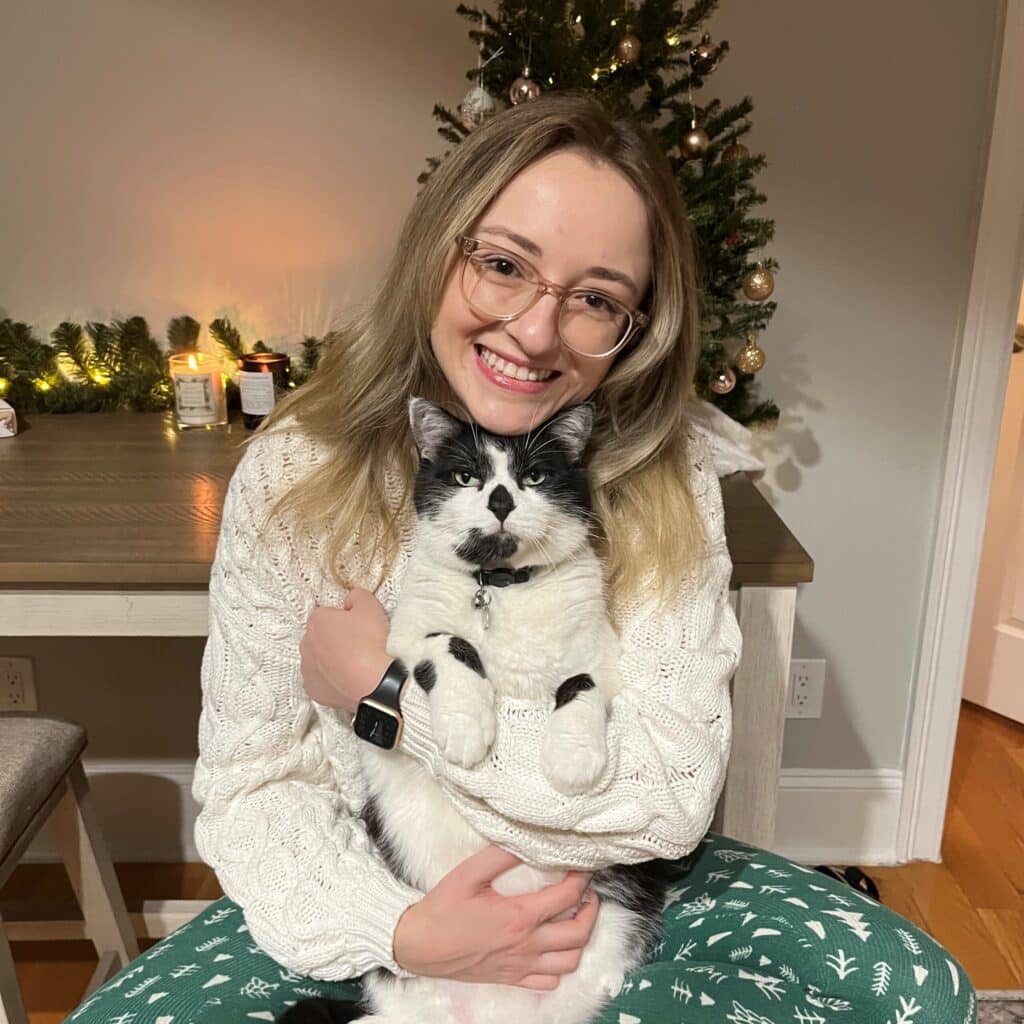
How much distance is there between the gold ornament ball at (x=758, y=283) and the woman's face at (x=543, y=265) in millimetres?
533

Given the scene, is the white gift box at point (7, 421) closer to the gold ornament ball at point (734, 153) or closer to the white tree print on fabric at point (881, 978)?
the gold ornament ball at point (734, 153)

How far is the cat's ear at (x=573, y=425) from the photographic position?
1.04 metres

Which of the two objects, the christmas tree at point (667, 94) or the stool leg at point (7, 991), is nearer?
the stool leg at point (7, 991)

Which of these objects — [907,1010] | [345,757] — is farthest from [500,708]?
[907,1010]

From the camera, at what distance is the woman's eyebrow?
98 cm

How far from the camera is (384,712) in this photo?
0.99 m

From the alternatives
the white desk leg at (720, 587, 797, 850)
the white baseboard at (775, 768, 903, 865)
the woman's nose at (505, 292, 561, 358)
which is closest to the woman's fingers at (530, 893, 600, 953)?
the white desk leg at (720, 587, 797, 850)

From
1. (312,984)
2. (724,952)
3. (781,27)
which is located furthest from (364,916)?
(781,27)

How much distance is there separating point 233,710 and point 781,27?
1.53 m

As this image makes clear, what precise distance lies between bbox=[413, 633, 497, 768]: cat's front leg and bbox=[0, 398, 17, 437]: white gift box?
114 cm

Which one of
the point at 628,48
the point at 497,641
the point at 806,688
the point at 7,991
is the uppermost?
the point at 628,48

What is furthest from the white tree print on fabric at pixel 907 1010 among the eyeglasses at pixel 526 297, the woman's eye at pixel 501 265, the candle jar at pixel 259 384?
the candle jar at pixel 259 384

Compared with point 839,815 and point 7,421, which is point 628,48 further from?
point 839,815

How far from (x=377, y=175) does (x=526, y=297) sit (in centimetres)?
94
